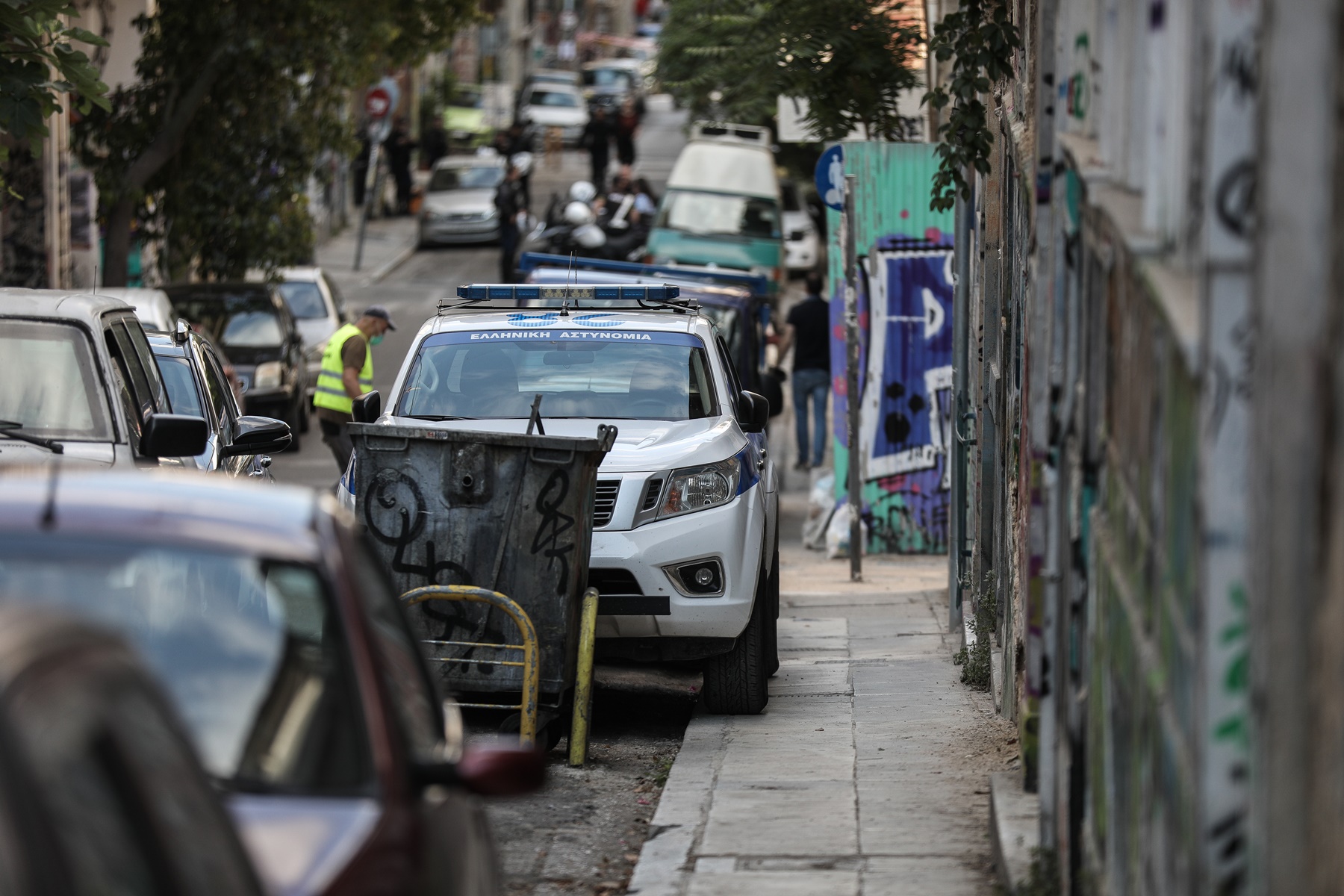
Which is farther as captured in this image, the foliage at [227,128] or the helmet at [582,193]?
the helmet at [582,193]

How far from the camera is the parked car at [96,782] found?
2377mm

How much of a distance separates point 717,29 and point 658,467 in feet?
33.0

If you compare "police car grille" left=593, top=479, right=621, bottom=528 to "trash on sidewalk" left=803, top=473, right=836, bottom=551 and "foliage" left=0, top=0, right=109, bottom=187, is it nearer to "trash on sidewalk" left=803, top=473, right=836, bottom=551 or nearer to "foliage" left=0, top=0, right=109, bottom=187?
"foliage" left=0, top=0, right=109, bottom=187

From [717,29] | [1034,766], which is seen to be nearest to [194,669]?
[1034,766]

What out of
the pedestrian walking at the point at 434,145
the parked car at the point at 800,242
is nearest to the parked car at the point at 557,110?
the pedestrian walking at the point at 434,145

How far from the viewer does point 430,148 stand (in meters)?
47.6

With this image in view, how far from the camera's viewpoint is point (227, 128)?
23344 millimetres

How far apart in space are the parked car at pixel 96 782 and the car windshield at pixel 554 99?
2093 inches

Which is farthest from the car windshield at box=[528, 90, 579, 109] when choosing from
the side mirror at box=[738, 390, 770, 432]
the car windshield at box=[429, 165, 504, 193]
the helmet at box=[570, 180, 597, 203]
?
the side mirror at box=[738, 390, 770, 432]

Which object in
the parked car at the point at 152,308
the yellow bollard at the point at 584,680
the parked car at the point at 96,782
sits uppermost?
the parked car at the point at 96,782

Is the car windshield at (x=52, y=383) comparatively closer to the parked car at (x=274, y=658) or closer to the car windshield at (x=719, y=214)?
the parked car at (x=274, y=658)

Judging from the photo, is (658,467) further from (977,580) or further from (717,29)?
(717,29)

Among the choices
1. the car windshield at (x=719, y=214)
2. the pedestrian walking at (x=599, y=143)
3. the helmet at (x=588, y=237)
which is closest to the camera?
the helmet at (x=588, y=237)

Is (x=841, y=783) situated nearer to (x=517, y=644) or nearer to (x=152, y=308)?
(x=517, y=644)
